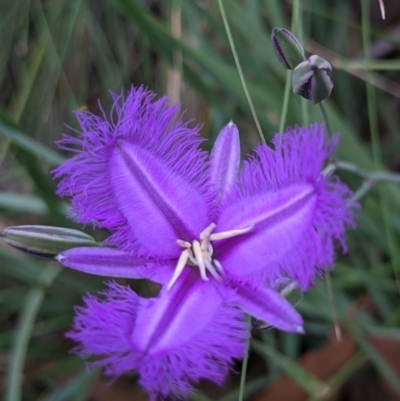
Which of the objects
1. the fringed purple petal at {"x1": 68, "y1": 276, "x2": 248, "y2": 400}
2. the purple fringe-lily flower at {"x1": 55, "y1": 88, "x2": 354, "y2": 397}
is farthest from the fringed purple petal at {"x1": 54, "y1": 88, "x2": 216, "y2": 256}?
the fringed purple petal at {"x1": 68, "y1": 276, "x2": 248, "y2": 400}

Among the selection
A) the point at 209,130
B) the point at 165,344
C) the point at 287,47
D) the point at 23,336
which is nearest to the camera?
the point at 165,344

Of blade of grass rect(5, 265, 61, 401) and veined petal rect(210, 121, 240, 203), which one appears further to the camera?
blade of grass rect(5, 265, 61, 401)

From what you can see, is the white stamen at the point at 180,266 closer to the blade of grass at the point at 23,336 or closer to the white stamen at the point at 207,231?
the white stamen at the point at 207,231

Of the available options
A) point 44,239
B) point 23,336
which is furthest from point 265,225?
point 23,336

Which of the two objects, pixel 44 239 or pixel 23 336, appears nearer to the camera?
pixel 44 239

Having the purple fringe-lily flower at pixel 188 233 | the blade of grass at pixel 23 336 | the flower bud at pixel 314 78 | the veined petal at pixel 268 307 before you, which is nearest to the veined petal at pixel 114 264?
the purple fringe-lily flower at pixel 188 233

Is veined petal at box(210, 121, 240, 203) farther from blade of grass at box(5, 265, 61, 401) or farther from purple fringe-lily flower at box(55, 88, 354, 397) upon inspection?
blade of grass at box(5, 265, 61, 401)

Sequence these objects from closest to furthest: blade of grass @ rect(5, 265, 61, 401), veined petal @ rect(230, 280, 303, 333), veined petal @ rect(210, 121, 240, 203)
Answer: veined petal @ rect(230, 280, 303, 333)
veined petal @ rect(210, 121, 240, 203)
blade of grass @ rect(5, 265, 61, 401)

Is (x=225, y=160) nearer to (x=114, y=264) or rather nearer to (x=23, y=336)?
(x=114, y=264)
